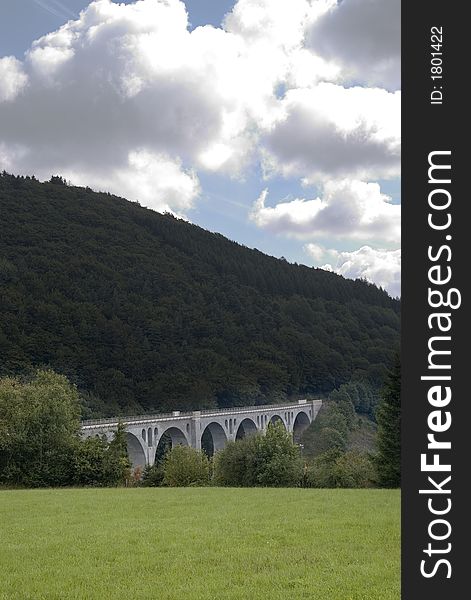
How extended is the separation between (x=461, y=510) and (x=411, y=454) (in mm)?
573

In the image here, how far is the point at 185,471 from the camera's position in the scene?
1543 inches

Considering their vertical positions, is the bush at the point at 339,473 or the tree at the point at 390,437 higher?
the tree at the point at 390,437

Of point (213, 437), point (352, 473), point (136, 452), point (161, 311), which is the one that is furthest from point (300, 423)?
point (352, 473)

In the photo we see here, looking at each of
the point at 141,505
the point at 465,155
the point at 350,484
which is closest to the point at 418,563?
the point at 465,155

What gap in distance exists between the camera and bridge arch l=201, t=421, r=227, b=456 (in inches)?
3388

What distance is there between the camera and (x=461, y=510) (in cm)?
524

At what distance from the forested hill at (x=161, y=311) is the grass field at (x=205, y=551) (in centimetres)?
7136

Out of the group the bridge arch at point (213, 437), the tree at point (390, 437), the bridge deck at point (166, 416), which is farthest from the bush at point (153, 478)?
the bridge arch at point (213, 437)

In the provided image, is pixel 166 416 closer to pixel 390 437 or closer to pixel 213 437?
pixel 213 437

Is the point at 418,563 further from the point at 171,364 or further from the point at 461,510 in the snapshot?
the point at 171,364

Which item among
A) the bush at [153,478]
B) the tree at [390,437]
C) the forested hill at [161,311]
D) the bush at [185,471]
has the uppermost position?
the forested hill at [161,311]

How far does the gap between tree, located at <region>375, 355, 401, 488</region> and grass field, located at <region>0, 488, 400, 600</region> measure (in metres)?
13.3

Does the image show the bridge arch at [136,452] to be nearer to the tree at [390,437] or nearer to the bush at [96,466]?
the bush at [96,466]

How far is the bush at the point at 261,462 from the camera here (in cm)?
3556
